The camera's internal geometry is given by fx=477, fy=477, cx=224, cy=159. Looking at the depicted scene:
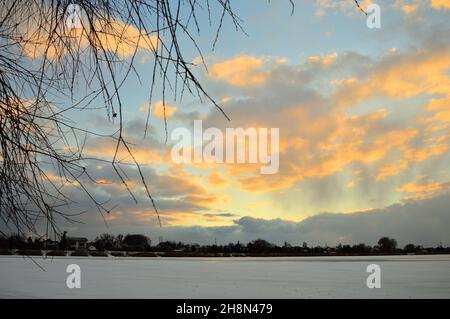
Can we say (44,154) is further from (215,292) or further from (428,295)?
(428,295)

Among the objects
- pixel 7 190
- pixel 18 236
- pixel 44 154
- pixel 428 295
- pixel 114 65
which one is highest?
pixel 114 65

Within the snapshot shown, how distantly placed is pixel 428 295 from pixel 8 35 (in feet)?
45.3

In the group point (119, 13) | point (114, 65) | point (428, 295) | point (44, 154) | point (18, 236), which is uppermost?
point (119, 13)

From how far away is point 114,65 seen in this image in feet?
5.10

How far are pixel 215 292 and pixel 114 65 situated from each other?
12.1 meters
